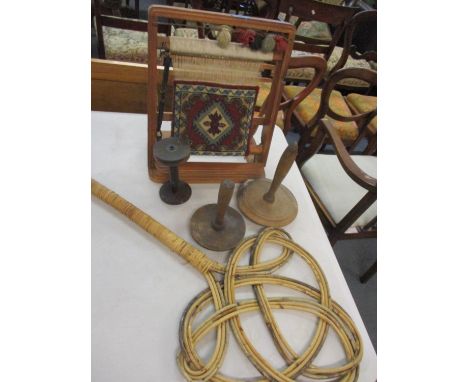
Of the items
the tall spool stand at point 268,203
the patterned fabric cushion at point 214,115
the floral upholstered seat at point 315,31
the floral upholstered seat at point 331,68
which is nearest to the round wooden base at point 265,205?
the tall spool stand at point 268,203

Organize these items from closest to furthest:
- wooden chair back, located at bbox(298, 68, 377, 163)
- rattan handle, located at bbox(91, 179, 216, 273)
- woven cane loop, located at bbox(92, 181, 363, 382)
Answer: woven cane loop, located at bbox(92, 181, 363, 382) < rattan handle, located at bbox(91, 179, 216, 273) < wooden chair back, located at bbox(298, 68, 377, 163)

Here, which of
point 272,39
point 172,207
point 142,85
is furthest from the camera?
point 142,85

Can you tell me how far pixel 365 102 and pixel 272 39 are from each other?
153 centimetres

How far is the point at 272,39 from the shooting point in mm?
665

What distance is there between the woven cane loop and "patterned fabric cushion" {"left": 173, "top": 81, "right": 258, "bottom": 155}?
0.24m

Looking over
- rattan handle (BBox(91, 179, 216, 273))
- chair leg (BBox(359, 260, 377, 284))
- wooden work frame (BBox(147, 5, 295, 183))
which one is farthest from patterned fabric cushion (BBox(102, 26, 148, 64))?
chair leg (BBox(359, 260, 377, 284))

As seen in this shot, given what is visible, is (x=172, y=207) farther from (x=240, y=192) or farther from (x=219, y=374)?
(x=219, y=374)

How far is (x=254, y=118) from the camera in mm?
819

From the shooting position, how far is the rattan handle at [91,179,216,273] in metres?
0.65

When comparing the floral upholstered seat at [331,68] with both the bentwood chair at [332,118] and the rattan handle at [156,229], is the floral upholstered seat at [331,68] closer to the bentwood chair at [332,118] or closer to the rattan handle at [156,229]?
the bentwood chair at [332,118]

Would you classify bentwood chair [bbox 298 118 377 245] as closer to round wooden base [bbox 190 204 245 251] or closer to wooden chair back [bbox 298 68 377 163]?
wooden chair back [bbox 298 68 377 163]

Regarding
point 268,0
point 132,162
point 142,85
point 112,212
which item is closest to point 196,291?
point 112,212

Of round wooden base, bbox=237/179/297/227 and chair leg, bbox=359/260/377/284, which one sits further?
chair leg, bbox=359/260/377/284

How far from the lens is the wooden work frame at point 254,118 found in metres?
0.60
